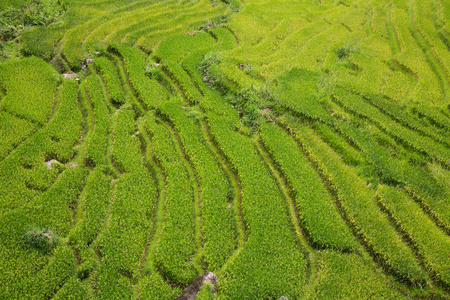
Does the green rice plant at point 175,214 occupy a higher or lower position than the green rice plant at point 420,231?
higher

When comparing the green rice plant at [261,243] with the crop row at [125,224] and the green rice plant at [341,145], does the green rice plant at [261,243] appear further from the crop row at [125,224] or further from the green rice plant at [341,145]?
the green rice plant at [341,145]

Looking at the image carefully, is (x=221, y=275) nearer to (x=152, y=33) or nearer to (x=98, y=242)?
(x=98, y=242)

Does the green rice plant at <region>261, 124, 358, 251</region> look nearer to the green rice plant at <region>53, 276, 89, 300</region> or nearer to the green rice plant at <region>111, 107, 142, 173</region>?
the green rice plant at <region>111, 107, 142, 173</region>

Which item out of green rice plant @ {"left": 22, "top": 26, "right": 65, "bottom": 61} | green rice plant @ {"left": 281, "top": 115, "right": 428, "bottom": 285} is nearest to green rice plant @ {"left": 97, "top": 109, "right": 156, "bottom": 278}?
green rice plant @ {"left": 281, "top": 115, "right": 428, "bottom": 285}

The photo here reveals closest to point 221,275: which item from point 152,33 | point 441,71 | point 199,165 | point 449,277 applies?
point 199,165

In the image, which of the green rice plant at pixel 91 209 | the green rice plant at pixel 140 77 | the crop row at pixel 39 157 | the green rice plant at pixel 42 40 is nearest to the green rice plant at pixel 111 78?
the green rice plant at pixel 140 77

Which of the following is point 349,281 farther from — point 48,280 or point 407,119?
point 407,119
